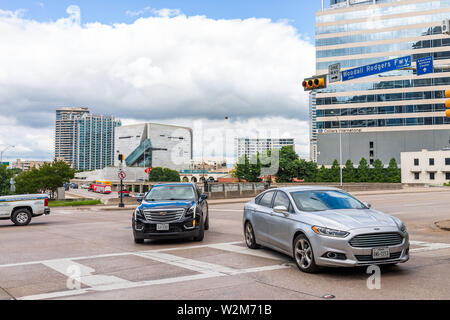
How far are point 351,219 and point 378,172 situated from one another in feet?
278

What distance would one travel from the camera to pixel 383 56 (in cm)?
9175

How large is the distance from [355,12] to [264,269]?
97716 mm

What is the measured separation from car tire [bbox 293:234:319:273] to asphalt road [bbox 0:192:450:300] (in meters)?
0.17

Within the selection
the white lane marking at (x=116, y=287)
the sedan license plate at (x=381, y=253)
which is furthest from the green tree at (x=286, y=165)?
the white lane marking at (x=116, y=287)

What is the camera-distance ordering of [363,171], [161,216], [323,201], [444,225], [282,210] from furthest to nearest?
[363,171] < [444,225] < [161,216] < [323,201] < [282,210]

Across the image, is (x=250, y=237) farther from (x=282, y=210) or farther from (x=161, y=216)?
(x=161, y=216)

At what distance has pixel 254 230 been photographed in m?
9.70

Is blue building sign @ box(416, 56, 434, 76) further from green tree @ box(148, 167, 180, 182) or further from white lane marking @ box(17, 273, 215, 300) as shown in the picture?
green tree @ box(148, 167, 180, 182)

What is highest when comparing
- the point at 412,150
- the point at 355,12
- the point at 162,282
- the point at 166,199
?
the point at 355,12

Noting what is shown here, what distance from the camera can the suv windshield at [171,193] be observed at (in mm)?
11805

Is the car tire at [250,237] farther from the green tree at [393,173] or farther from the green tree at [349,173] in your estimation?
the green tree at [393,173]

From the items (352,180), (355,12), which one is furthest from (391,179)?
(355,12)

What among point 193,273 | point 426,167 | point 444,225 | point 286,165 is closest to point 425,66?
point 444,225
